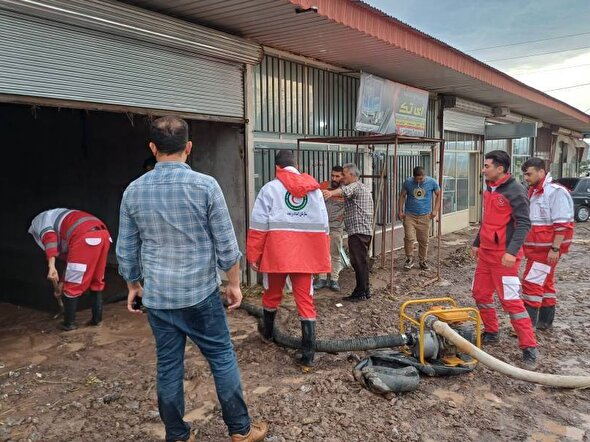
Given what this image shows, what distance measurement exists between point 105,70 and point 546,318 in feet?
17.0

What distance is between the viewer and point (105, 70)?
179 inches

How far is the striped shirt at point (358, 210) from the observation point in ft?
19.7

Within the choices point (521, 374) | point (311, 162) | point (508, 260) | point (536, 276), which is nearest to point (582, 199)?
point (311, 162)

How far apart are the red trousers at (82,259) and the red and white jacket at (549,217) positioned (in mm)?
4386

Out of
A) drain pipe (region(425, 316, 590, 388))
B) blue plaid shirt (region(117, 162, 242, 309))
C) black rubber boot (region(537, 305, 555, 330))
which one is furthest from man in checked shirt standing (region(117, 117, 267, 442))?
black rubber boot (region(537, 305, 555, 330))

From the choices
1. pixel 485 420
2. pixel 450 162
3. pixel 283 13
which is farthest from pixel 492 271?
pixel 450 162

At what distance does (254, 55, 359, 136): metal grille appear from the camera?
21.3ft

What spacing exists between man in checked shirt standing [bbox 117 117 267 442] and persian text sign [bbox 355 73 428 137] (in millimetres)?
5389

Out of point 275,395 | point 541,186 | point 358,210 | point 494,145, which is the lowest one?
point 275,395

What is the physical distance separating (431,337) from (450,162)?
9288 millimetres

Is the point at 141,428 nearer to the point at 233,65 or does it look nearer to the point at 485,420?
the point at 485,420

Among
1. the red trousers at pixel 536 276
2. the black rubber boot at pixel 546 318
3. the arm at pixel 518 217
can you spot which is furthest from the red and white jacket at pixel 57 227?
the black rubber boot at pixel 546 318

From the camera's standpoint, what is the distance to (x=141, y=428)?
3.10 m

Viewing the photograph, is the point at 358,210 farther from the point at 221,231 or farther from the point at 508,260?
the point at 221,231
